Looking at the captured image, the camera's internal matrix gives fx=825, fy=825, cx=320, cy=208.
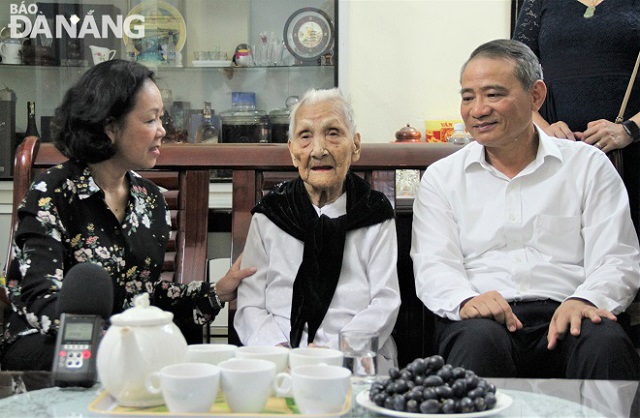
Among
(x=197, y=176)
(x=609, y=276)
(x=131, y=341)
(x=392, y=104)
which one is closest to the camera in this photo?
(x=131, y=341)

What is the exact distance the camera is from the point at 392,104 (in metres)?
4.44

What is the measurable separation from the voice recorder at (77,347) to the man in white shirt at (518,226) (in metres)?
1.02

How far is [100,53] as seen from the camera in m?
4.62

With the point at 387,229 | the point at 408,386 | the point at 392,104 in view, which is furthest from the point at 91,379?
the point at 392,104

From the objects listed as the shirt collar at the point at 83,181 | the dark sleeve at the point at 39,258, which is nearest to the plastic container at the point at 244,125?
the shirt collar at the point at 83,181

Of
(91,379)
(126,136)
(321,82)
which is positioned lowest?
(91,379)

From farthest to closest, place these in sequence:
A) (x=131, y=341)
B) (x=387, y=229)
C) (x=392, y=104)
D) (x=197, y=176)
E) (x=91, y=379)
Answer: (x=392, y=104) < (x=197, y=176) < (x=387, y=229) < (x=91, y=379) < (x=131, y=341)

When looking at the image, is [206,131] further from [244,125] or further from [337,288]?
[337,288]

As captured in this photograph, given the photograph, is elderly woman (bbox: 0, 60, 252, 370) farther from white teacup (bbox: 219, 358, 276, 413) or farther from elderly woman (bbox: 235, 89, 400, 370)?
white teacup (bbox: 219, 358, 276, 413)

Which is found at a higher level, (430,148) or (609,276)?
(430,148)

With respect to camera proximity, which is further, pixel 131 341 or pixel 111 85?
pixel 111 85

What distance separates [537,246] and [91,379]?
136 cm

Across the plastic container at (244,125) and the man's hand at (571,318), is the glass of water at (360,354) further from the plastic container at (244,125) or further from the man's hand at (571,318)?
the plastic container at (244,125)

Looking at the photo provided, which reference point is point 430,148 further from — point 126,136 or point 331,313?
point 126,136
